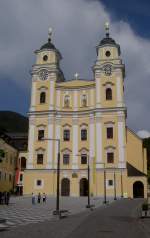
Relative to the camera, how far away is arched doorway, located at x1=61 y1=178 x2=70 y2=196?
63.2 meters

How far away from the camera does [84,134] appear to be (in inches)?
2571

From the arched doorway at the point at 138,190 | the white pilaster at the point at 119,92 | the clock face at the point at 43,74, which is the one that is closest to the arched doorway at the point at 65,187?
the arched doorway at the point at 138,190

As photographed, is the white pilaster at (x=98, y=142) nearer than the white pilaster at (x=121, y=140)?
No

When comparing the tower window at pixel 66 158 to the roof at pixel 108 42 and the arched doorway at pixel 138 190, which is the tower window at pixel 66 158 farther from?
the roof at pixel 108 42

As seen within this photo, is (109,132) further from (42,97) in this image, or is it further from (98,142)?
(42,97)

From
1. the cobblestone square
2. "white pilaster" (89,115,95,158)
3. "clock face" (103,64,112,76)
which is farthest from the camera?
"clock face" (103,64,112,76)

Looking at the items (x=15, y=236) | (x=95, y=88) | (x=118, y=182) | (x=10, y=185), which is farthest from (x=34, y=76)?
(x=15, y=236)

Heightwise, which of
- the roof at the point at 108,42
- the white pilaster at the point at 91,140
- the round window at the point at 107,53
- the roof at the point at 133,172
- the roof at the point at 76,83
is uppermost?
the roof at the point at 108,42

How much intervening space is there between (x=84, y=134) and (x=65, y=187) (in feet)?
34.5

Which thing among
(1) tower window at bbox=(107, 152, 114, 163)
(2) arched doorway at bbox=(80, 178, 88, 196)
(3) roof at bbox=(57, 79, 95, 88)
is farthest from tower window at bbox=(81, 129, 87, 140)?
(3) roof at bbox=(57, 79, 95, 88)

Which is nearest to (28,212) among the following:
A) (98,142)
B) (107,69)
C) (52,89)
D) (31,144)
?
(98,142)

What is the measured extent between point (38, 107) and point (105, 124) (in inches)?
548

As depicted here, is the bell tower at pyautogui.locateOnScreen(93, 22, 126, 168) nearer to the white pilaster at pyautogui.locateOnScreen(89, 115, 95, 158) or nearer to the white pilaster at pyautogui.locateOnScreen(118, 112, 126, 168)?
the white pilaster at pyautogui.locateOnScreen(118, 112, 126, 168)

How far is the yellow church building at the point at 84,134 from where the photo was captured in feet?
202
